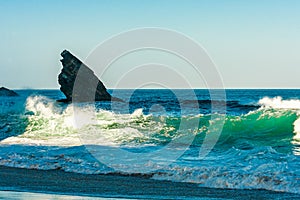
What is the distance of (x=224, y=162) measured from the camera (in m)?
12.7

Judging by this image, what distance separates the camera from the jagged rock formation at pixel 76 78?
2082 inches

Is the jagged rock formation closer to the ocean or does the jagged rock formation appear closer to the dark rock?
the ocean

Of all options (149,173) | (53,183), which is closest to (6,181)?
(53,183)

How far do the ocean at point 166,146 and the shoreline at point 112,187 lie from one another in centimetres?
44


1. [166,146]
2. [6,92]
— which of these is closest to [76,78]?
[6,92]

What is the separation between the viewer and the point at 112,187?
9836 millimetres

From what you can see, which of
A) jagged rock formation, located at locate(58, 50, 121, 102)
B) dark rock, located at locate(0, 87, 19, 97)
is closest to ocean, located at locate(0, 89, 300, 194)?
jagged rock formation, located at locate(58, 50, 121, 102)

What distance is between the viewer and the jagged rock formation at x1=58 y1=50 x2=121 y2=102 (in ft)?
173

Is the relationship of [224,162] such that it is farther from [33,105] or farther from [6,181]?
[33,105]

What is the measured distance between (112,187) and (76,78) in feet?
153

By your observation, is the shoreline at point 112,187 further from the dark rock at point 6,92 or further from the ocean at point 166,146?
the dark rock at point 6,92

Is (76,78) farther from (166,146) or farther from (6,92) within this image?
(166,146)

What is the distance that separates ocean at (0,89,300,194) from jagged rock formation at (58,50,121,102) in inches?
1015

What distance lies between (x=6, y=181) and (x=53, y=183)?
3.37ft
